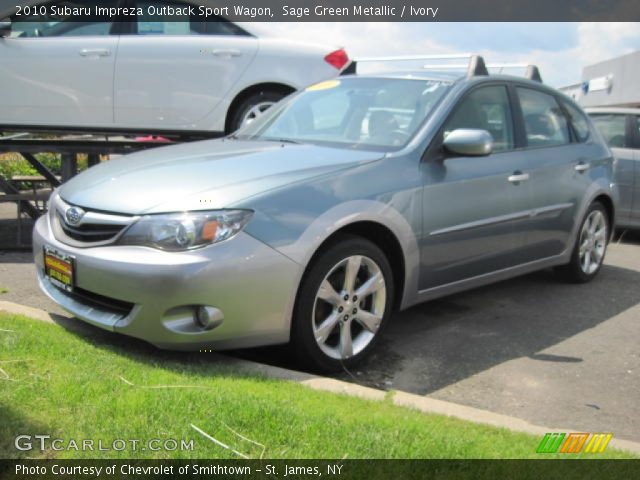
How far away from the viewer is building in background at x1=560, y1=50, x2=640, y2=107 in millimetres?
35125

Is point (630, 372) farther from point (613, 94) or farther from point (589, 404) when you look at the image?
point (613, 94)

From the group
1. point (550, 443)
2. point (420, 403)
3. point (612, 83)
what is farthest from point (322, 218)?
point (612, 83)

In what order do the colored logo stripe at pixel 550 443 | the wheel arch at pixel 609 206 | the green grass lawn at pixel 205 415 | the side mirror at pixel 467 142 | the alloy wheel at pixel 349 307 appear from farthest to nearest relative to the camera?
1. the wheel arch at pixel 609 206
2. the side mirror at pixel 467 142
3. the alloy wheel at pixel 349 307
4. the colored logo stripe at pixel 550 443
5. the green grass lawn at pixel 205 415

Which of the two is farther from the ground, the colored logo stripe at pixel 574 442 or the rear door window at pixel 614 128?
the rear door window at pixel 614 128

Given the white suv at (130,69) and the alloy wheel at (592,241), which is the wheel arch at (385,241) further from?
the white suv at (130,69)

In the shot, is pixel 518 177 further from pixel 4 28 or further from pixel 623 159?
pixel 4 28

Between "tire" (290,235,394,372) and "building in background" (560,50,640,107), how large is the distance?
30.4 metres

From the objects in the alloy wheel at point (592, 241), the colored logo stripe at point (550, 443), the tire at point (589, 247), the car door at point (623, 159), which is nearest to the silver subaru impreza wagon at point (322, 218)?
the tire at point (589, 247)

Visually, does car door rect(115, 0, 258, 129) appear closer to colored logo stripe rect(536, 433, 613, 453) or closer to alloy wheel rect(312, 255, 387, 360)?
alloy wheel rect(312, 255, 387, 360)

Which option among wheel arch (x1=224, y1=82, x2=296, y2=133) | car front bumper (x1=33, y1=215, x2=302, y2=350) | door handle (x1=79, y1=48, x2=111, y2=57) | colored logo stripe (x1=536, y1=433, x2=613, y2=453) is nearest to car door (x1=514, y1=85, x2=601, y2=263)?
colored logo stripe (x1=536, y1=433, x2=613, y2=453)

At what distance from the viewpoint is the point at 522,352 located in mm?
4504

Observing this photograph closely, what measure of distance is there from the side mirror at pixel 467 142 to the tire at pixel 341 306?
889mm

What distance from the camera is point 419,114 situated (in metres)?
4.65

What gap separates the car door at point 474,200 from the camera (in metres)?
4.43
